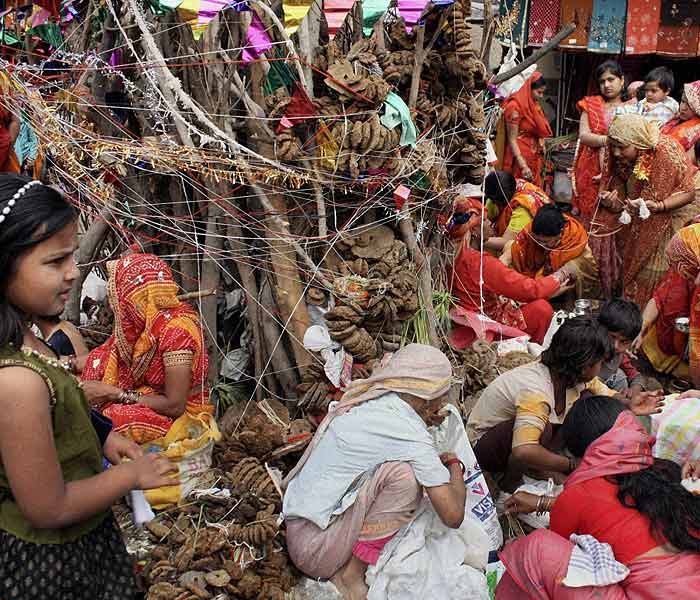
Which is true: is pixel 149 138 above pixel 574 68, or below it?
above

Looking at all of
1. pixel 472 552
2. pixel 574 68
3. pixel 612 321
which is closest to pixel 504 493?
pixel 472 552

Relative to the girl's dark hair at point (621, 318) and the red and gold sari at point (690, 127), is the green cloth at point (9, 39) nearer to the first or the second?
the girl's dark hair at point (621, 318)

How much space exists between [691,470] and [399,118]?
1900mm

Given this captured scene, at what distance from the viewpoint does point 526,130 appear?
334 inches

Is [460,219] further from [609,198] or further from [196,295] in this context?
[609,198]

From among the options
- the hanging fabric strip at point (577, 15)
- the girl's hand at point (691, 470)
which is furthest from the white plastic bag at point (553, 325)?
the hanging fabric strip at point (577, 15)

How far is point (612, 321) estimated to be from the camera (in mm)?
3744

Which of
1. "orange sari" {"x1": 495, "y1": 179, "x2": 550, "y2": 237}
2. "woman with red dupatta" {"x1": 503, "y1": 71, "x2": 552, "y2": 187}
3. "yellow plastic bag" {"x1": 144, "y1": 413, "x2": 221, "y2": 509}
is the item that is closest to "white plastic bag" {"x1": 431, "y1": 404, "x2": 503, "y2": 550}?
"yellow plastic bag" {"x1": 144, "y1": 413, "x2": 221, "y2": 509}

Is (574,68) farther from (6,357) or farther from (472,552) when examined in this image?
(6,357)

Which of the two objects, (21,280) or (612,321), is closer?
(21,280)

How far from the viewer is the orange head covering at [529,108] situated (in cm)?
837

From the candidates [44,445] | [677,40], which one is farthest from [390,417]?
[677,40]

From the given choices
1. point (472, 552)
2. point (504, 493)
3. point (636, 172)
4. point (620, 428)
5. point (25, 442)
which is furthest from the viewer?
point (636, 172)

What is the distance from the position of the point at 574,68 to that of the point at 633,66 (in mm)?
777
